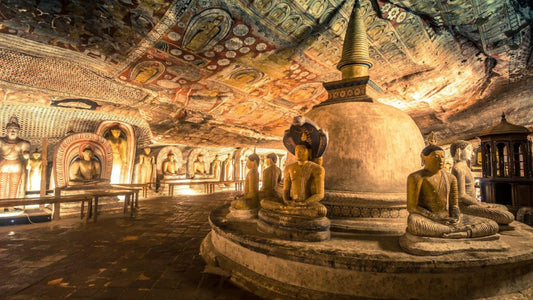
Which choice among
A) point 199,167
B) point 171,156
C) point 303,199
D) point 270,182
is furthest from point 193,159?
point 303,199

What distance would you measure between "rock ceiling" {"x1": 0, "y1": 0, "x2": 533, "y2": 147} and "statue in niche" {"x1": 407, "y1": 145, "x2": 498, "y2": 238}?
569cm

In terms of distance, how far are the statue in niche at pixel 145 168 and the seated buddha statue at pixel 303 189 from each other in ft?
32.0

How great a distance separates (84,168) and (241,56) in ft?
21.2

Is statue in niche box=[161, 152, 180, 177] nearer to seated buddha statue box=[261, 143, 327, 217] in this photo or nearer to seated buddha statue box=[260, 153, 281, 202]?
seated buddha statue box=[260, 153, 281, 202]

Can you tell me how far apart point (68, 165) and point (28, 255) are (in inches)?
196

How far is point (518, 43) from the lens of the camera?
8.49 meters

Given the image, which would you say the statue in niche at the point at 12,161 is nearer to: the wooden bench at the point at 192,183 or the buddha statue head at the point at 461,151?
the wooden bench at the point at 192,183

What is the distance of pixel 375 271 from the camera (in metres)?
2.29

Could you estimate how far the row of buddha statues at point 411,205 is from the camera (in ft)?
8.56

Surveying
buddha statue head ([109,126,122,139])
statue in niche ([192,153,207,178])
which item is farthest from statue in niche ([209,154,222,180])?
buddha statue head ([109,126,122,139])

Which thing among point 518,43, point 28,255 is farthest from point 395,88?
point 28,255

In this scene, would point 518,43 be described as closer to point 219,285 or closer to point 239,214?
point 239,214

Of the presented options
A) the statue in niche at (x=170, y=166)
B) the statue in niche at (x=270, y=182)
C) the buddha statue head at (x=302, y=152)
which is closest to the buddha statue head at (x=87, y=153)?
the statue in niche at (x=170, y=166)

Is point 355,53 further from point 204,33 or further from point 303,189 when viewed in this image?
point 204,33
